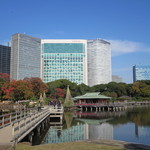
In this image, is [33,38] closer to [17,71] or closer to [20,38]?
[20,38]

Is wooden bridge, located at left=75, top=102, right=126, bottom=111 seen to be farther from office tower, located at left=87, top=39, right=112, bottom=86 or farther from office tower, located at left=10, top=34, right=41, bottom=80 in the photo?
office tower, located at left=87, top=39, right=112, bottom=86

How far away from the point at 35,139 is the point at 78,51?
4882 inches

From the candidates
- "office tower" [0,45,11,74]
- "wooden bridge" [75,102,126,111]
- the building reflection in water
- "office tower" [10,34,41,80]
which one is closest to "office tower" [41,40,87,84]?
"office tower" [10,34,41,80]

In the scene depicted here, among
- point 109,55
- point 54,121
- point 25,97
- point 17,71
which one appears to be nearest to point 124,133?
point 54,121

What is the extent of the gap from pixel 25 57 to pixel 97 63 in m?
51.9

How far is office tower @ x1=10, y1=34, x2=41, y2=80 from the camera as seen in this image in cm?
13112

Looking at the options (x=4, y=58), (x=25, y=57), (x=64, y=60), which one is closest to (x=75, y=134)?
(x=64, y=60)

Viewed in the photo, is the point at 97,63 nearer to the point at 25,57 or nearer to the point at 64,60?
the point at 64,60

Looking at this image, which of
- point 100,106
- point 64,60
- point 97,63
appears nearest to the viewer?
point 100,106

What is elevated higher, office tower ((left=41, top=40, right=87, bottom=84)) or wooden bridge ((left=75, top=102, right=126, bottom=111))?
office tower ((left=41, top=40, right=87, bottom=84))

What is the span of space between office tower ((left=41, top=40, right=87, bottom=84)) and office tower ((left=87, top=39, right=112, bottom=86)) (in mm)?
10111

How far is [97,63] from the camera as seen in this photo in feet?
495

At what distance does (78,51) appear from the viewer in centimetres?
14262

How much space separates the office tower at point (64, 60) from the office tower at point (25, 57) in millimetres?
4804
